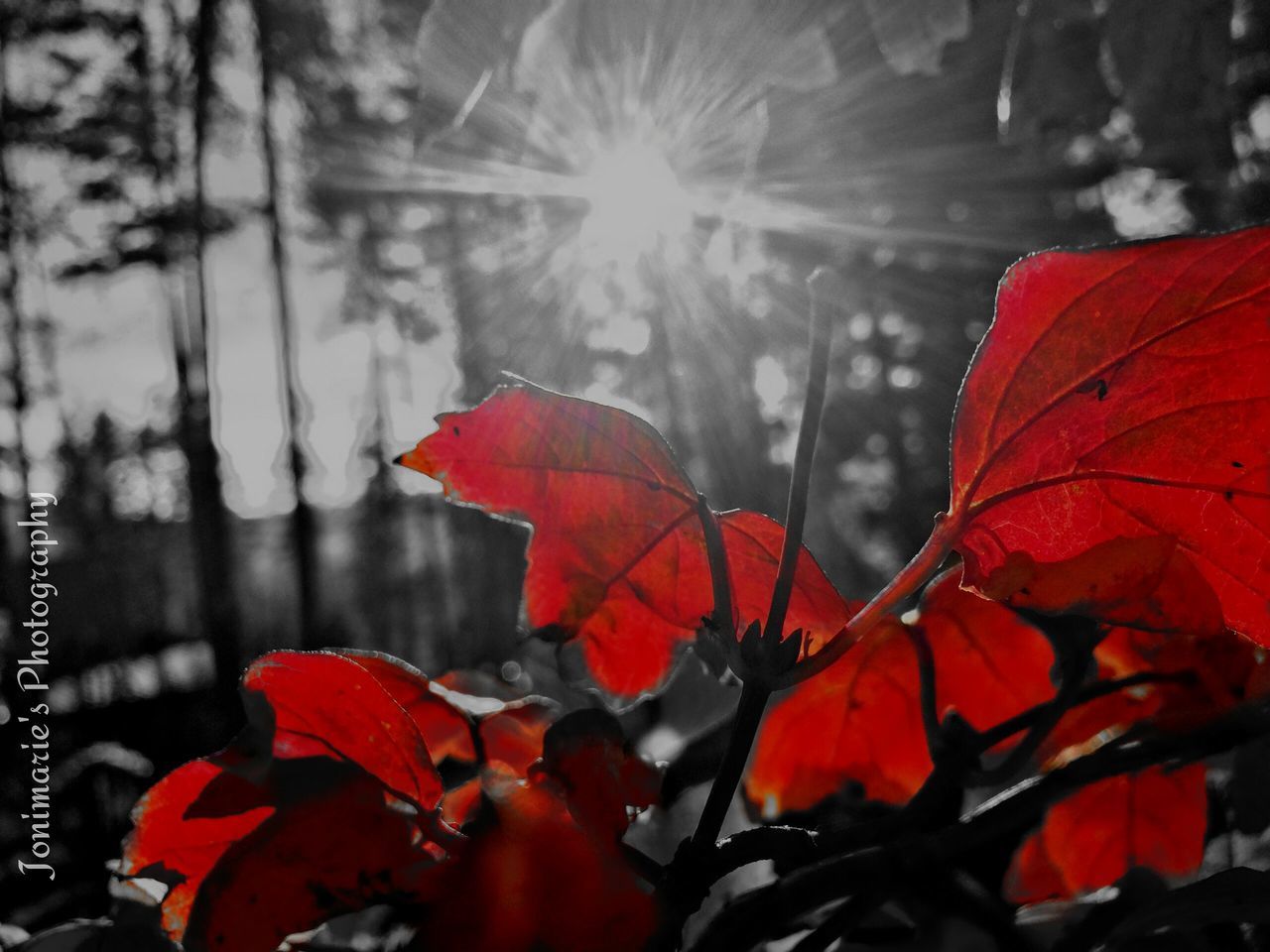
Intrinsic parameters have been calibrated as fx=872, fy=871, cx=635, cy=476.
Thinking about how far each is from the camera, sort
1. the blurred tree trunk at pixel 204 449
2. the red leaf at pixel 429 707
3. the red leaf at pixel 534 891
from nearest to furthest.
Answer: the red leaf at pixel 534 891 < the red leaf at pixel 429 707 < the blurred tree trunk at pixel 204 449

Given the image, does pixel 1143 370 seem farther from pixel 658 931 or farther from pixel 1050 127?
pixel 1050 127

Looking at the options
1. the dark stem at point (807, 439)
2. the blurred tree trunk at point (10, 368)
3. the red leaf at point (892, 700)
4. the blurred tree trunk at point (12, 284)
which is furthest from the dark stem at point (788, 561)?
the blurred tree trunk at point (12, 284)

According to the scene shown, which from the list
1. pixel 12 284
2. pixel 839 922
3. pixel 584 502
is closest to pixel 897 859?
pixel 839 922

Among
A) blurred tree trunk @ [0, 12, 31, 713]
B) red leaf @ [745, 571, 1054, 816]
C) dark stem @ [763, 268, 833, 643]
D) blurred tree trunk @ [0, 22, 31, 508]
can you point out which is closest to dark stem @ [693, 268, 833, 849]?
dark stem @ [763, 268, 833, 643]

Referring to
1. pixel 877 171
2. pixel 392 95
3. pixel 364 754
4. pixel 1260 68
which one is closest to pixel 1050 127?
pixel 877 171

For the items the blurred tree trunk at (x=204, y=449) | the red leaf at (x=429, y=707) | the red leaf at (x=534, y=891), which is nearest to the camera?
the red leaf at (x=534, y=891)

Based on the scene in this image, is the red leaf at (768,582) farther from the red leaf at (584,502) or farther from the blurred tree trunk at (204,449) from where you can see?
the blurred tree trunk at (204,449)

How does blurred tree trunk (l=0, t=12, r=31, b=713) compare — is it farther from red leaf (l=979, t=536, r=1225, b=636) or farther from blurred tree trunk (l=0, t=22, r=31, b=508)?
red leaf (l=979, t=536, r=1225, b=636)
